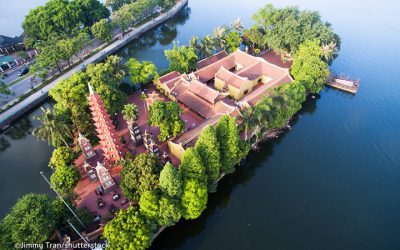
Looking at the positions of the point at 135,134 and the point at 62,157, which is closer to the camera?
the point at 62,157

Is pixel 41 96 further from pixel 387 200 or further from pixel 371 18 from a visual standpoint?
pixel 371 18

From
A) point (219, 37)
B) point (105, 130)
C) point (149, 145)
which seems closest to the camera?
point (105, 130)

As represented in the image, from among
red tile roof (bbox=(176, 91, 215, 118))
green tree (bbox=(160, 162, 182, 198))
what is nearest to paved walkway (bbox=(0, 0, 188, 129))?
red tile roof (bbox=(176, 91, 215, 118))

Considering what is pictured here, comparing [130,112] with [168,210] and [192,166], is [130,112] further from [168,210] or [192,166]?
[168,210]

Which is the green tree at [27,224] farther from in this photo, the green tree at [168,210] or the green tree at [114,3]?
the green tree at [114,3]

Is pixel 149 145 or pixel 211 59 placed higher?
pixel 211 59

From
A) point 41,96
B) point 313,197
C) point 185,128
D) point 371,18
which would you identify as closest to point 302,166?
point 313,197

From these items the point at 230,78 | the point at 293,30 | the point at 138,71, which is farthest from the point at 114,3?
the point at 293,30
